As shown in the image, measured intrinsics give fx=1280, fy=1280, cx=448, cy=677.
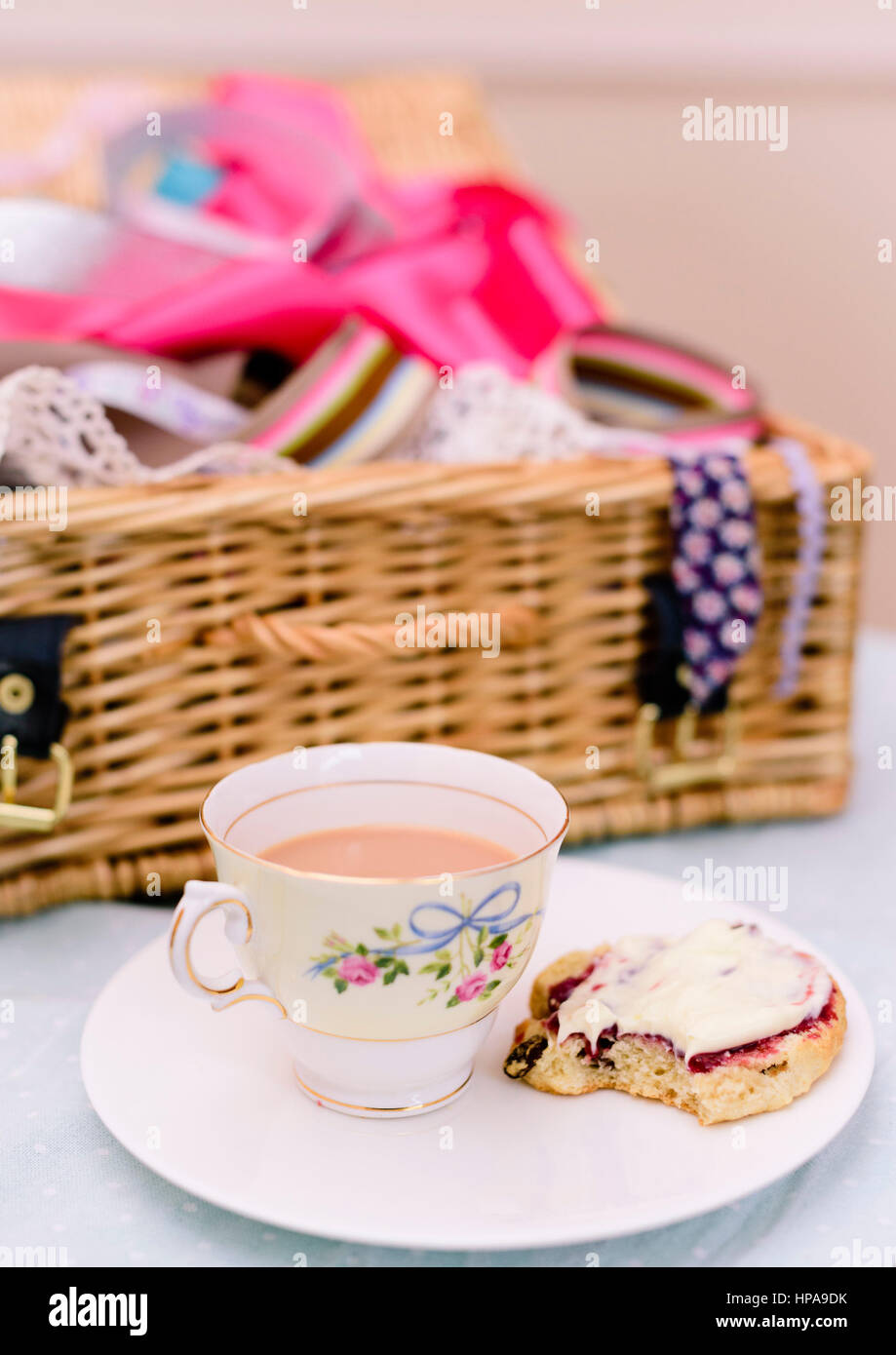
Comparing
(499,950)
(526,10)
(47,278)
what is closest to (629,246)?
(526,10)

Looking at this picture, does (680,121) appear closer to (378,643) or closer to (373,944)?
(378,643)

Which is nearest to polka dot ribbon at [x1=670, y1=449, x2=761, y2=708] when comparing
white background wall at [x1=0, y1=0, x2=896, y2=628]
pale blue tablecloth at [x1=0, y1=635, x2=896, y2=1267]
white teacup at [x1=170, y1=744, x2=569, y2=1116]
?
pale blue tablecloth at [x1=0, y1=635, x2=896, y2=1267]

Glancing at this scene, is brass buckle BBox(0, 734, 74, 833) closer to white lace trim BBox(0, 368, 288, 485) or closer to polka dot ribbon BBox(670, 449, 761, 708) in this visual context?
white lace trim BBox(0, 368, 288, 485)

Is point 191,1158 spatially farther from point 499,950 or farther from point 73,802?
point 73,802

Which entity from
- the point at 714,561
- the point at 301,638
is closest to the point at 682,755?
the point at 714,561

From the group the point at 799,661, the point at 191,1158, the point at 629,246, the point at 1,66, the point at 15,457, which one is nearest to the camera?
the point at 191,1158

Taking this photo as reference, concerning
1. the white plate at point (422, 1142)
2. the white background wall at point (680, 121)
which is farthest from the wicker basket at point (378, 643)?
the white background wall at point (680, 121)
